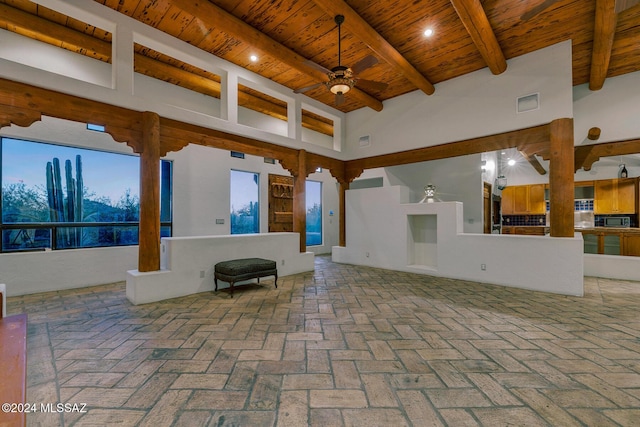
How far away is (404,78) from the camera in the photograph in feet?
19.2

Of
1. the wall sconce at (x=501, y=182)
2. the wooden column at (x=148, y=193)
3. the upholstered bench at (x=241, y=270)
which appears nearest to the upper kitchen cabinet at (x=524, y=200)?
the wall sconce at (x=501, y=182)

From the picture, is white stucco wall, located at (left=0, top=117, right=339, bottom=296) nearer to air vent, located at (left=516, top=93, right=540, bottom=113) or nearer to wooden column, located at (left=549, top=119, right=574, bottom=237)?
air vent, located at (left=516, top=93, right=540, bottom=113)

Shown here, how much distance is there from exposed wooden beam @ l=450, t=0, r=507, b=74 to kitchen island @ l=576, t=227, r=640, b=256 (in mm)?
4407

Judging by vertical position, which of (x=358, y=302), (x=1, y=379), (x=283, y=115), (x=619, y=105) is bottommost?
(x=358, y=302)

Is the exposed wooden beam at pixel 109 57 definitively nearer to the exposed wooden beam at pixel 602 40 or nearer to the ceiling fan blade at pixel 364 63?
the ceiling fan blade at pixel 364 63

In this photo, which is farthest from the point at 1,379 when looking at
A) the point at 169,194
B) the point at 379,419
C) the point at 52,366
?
the point at 169,194

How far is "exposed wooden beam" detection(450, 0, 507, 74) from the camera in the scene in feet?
11.5

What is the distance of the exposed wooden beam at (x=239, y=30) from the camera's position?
3.61m

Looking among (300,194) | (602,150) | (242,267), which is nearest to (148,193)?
(242,267)

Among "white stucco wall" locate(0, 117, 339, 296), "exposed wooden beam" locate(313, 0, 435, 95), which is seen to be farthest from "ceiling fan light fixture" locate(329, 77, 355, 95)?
"white stucco wall" locate(0, 117, 339, 296)

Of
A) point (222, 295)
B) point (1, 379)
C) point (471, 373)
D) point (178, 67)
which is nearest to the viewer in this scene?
point (1, 379)

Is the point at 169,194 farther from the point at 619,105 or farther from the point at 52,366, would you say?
the point at 619,105

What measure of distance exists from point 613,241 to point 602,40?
15.1ft

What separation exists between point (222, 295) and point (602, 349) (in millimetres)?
4595
